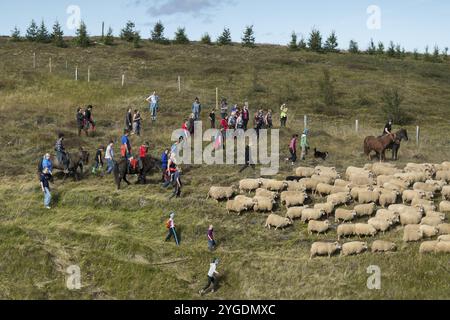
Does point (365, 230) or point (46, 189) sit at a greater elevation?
point (46, 189)

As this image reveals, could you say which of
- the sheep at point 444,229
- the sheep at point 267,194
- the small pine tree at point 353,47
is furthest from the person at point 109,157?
the small pine tree at point 353,47

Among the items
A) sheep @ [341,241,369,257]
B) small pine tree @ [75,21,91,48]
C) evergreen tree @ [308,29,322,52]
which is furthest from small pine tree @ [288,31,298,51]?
sheep @ [341,241,369,257]

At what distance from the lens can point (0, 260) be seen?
20172 mm

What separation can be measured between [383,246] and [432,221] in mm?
2575

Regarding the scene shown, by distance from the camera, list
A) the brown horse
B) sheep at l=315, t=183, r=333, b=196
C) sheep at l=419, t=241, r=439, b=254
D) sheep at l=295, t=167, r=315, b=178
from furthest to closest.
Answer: the brown horse < sheep at l=295, t=167, r=315, b=178 < sheep at l=315, t=183, r=333, b=196 < sheep at l=419, t=241, r=439, b=254

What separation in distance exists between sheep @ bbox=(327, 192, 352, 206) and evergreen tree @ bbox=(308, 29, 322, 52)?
6248cm

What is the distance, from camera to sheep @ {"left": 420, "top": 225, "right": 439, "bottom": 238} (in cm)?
1998

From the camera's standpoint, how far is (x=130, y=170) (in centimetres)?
2617

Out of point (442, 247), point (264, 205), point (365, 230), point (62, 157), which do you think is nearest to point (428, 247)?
point (442, 247)

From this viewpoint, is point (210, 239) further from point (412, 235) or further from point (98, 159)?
point (98, 159)

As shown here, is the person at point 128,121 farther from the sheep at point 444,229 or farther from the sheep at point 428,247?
the sheep at point 428,247

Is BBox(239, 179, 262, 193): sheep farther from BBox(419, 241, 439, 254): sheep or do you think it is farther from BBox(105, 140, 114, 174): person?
BBox(419, 241, 439, 254): sheep

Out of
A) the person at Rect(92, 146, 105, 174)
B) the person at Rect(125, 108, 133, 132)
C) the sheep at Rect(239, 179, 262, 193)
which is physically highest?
the person at Rect(125, 108, 133, 132)
